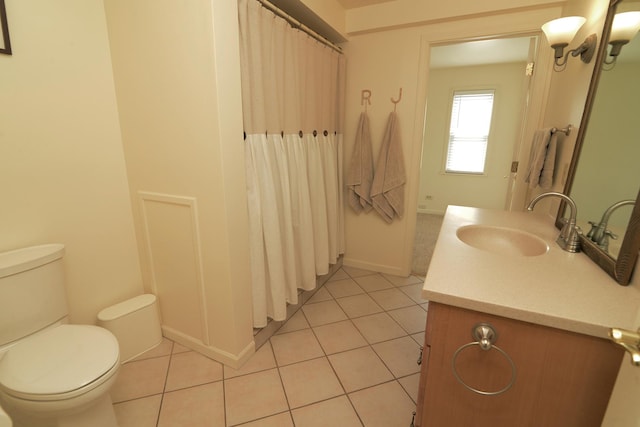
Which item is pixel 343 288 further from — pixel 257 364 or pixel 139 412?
pixel 139 412

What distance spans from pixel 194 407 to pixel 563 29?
273 cm

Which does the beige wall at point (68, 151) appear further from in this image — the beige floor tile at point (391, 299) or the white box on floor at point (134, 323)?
the beige floor tile at point (391, 299)

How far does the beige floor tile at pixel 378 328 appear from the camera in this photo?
6.44ft

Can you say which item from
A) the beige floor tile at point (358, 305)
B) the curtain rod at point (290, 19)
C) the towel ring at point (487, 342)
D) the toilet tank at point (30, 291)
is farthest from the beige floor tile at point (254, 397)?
the curtain rod at point (290, 19)

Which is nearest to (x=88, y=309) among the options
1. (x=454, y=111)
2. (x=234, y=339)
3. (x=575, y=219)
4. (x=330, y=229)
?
(x=234, y=339)

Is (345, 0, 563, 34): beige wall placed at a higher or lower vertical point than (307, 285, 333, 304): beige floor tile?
higher

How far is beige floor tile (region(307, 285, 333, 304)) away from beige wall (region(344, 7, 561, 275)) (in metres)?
0.62

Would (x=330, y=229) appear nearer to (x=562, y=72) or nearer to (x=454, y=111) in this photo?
(x=562, y=72)

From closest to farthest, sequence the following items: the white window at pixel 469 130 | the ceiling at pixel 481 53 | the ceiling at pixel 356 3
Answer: the ceiling at pixel 356 3
the ceiling at pixel 481 53
the white window at pixel 469 130

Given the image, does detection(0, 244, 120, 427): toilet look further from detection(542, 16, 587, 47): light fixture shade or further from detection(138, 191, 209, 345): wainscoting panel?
detection(542, 16, 587, 47): light fixture shade

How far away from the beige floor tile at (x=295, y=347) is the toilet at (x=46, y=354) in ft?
2.83

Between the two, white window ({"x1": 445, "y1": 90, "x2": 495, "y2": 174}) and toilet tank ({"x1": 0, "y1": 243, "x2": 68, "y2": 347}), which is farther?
white window ({"x1": 445, "y1": 90, "x2": 495, "y2": 174})

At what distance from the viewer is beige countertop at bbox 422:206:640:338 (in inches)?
28.6

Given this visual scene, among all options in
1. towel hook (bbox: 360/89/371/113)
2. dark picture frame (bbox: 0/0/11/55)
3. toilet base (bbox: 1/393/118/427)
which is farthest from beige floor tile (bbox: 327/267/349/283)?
dark picture frame (bbox: 0/0/11/55)
